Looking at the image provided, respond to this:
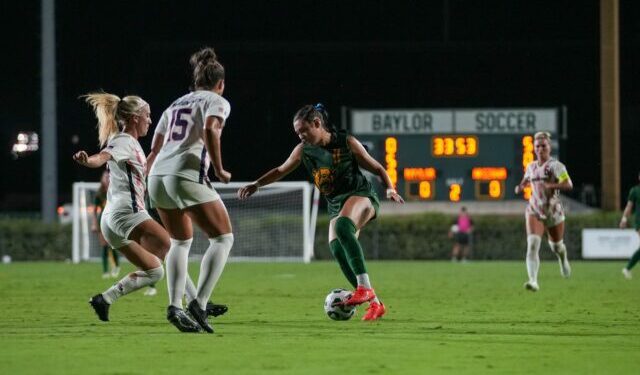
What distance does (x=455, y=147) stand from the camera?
32.8 meters

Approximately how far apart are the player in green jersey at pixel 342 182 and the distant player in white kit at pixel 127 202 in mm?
925

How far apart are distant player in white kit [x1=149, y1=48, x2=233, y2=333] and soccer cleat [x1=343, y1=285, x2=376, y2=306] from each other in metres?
1.69

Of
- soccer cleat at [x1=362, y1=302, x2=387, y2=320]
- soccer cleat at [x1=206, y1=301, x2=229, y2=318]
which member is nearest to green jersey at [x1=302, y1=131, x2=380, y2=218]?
soccer cleat at [x1=362, y1=302, x2=387, y2=320]

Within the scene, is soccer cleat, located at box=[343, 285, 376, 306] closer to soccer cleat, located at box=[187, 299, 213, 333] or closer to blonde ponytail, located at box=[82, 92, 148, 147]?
soccer cleat, located at box=[187, 299, 213, 333]

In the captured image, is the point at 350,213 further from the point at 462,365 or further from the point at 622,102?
the point at 622,102

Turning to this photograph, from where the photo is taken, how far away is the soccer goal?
33.4 m

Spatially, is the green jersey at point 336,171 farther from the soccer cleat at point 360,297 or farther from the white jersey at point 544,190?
the white jersey at point 544,190

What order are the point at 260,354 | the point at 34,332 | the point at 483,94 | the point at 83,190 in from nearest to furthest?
the point at 260,354 → the point at 34,332 → the point at 83,190 → the point at 483,94

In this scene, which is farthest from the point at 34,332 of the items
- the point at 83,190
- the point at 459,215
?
the point at 459,215

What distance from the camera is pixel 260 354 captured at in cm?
813

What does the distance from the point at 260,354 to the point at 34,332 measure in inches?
107

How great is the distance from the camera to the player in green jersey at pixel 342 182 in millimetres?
11305

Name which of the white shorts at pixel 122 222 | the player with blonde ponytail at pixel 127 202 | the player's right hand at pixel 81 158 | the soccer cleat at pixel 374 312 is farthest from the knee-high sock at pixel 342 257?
the player's right hand at pixel 81 158

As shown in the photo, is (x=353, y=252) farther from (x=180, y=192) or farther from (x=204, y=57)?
(x=204, y=57)
